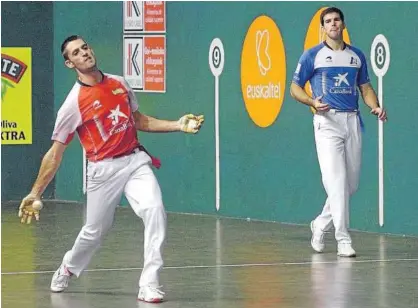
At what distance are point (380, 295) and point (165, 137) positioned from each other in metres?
8.06

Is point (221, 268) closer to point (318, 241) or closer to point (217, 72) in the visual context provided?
point (318, 241)

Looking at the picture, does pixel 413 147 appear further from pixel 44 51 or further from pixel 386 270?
pixel 44 51

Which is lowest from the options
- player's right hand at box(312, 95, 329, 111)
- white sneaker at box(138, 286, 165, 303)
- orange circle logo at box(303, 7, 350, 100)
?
white sneaker at box(138, 286, 165, 303)

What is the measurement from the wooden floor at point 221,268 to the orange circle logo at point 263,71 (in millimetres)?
1234

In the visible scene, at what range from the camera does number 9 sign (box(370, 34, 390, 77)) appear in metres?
15.5

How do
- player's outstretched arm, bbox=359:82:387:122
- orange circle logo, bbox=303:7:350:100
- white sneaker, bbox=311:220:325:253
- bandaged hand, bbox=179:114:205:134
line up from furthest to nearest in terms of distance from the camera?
orange circle logo, bbox=303:7:350:100, white sneaker, bbox=311:220:325:253, player's outstretched arm, bbox=359:82:387:122, bandaged hand, bbox=179:114:205:134

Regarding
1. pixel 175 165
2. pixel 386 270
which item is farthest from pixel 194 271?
pixel 175 165

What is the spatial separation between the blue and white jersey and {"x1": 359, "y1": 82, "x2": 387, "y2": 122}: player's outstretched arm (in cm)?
6

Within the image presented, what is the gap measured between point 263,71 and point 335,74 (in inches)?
139

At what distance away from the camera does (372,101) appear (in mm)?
13711

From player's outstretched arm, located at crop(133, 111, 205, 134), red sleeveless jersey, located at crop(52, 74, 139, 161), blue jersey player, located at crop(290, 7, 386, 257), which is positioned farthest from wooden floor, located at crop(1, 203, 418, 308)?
player's outstretched arm, located at crop(133, 111, 205, 134)

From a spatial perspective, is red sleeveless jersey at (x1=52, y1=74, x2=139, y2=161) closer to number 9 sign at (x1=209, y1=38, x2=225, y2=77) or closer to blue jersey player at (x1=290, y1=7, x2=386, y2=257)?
blue jersey player at (x1=290, y1=7, x2=386, y2=257)

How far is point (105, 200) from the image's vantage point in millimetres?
11094

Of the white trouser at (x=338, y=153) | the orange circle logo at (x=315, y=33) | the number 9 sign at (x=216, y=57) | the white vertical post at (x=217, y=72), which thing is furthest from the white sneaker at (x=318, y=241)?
the number 9 sign at (x=216, y=57)
